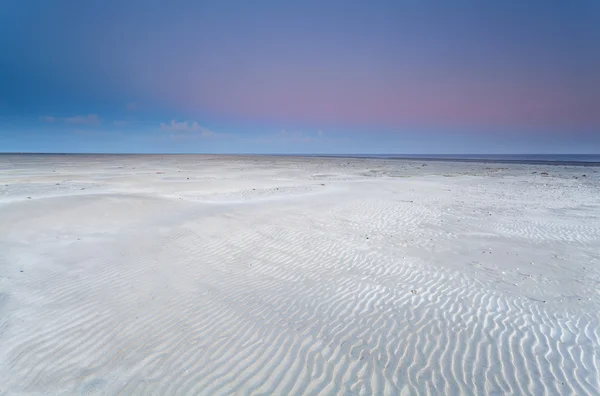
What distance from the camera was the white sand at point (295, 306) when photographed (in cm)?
422

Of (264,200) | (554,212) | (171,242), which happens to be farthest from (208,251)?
(554,212)

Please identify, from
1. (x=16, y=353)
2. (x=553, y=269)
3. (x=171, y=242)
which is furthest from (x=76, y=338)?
(x=553, y=269)

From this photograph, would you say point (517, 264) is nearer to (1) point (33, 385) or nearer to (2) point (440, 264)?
(2) point (440, 264)

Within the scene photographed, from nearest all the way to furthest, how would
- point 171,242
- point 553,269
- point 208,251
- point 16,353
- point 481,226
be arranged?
point 16,353 < point 553,269 < point 208,251 < point 171,242 < point 481,226

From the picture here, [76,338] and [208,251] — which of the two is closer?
[76,338]

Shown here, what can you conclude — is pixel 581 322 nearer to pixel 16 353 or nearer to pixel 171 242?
pixel 16 353

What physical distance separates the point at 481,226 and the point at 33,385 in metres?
13.7

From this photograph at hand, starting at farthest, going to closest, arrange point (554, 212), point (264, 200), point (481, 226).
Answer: point (264, 200) → point (554, 212) → point (481, 226)

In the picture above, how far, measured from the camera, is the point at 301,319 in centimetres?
567

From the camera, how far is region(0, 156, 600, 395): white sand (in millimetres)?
4223

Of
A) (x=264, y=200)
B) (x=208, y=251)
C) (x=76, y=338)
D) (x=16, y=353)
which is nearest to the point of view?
(x=16, y=353)

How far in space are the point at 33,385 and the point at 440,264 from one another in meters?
8.79

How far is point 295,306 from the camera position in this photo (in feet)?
20.2

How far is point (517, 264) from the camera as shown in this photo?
8.32m
